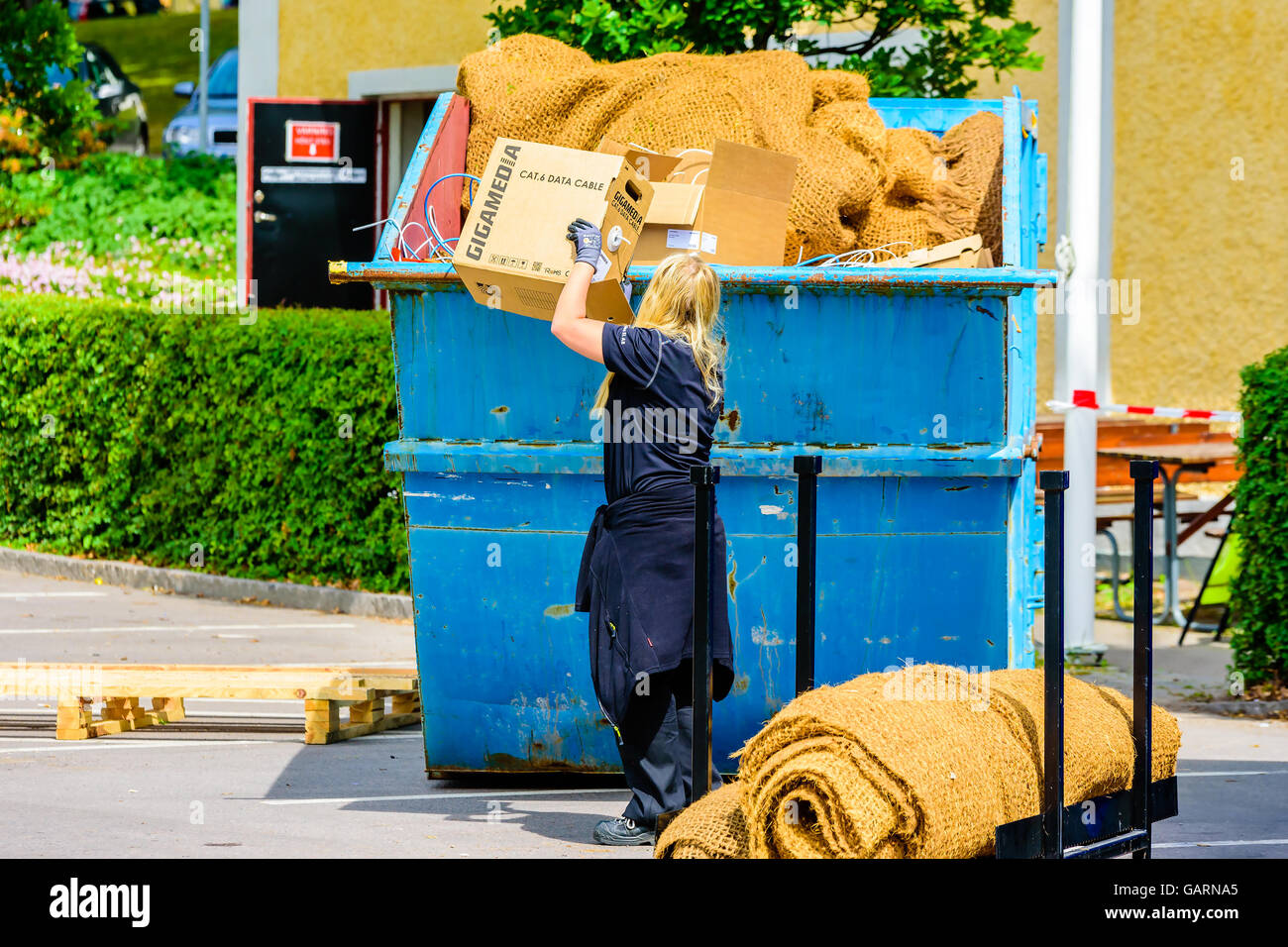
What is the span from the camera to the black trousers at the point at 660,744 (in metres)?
5.02

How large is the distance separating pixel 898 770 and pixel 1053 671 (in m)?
0.49

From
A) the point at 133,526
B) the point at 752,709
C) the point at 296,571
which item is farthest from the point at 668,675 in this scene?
the point at 133,526

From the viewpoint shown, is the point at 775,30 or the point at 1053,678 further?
the point at 775,30

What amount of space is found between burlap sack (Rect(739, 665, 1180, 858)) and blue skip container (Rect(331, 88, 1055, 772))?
1.28 metres

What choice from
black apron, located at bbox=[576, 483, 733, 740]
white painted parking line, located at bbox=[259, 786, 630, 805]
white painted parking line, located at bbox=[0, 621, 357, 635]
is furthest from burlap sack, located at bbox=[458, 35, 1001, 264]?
white painted parking line, located at bbox=[0, 621, 357, 635]

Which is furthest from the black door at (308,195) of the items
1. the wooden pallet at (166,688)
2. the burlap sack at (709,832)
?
the burlap sack at (709,832)

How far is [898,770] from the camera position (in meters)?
3.80

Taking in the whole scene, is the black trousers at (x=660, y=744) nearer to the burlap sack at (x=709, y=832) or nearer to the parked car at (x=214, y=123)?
the burlap sack at (x=709, y=832)

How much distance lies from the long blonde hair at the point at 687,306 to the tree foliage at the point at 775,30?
3.92 metres

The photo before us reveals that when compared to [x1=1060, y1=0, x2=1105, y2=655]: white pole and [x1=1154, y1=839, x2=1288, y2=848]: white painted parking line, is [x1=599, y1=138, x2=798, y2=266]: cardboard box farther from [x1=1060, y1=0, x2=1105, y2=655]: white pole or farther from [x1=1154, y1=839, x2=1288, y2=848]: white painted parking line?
[x1=1060, y1=0, x2=1105, y2=655]: white pole

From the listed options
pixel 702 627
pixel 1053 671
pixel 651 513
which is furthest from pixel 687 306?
pixel 1053 671

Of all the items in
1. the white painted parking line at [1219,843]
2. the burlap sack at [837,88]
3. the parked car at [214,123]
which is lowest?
the white painted parking line at [1219,843]

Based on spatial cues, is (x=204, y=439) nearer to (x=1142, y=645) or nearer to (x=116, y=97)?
(x=1142, y=645)
